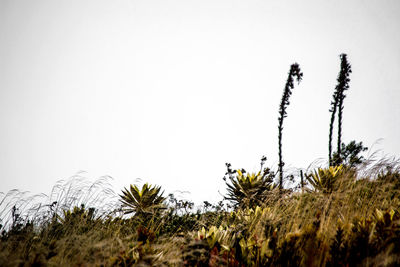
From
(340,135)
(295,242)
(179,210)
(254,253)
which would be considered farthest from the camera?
(340,135)

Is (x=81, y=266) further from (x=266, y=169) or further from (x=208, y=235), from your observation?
(x=266, y=169)

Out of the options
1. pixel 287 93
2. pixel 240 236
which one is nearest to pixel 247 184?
pixel 240 236

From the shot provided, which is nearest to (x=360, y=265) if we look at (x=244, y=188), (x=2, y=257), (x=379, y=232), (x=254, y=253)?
(x=379, y=232)

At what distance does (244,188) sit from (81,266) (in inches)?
172

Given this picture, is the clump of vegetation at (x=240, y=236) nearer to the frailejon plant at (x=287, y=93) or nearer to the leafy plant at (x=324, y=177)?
the leafy plant at (x=324, y=177)

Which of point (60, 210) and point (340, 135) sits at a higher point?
point (340, 135)

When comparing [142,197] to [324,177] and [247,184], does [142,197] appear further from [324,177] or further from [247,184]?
[324,177]

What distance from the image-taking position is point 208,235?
2.28 meters

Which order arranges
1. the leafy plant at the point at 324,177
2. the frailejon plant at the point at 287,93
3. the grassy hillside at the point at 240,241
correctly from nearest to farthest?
the grassy hillside at the point at 240,241
the leafy plant at the point at 324,177
the frailejon plant at the point at 287,93

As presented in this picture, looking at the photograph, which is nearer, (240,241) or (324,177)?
(240,241)

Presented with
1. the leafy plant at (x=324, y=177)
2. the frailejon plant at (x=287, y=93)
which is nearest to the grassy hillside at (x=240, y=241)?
the leafy plant at (x=324, y=177)

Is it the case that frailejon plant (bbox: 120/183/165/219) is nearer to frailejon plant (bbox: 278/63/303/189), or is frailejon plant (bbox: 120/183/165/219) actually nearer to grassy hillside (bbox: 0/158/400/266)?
grassy hillside (bbox: 0/158/400/266)

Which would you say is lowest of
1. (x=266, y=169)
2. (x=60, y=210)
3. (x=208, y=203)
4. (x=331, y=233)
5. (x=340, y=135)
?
(x=60, y=210)

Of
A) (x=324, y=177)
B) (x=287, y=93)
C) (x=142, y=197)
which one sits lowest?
(x=142, y=197)
